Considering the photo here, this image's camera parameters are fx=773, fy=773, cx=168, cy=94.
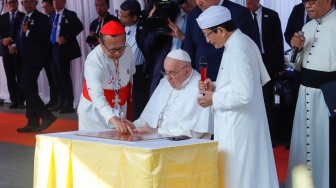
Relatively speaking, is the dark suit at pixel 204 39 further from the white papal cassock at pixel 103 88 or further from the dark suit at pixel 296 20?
the dark suit at pixel 296 20

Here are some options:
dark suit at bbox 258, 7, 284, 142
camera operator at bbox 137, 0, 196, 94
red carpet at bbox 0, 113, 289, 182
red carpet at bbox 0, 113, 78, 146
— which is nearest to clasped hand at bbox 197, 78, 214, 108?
camera operator at bbox 137, 0, 196, 94

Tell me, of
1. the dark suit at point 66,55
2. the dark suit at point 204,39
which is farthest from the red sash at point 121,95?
the dark suit at point 66,55

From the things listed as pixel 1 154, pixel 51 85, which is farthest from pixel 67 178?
pixel 51 85

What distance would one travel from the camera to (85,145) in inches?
192

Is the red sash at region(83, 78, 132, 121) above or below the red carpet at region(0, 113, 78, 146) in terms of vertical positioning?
above

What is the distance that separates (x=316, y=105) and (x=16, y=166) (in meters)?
3.54

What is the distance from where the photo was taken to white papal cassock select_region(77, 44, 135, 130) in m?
5.57

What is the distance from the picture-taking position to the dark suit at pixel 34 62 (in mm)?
10109

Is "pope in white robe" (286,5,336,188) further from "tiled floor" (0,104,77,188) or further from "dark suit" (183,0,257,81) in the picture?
"tiled floor" (0,104,77,188)

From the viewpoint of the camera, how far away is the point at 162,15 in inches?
266

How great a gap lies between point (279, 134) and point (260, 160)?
370 cm

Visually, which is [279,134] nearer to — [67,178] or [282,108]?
[282,108]

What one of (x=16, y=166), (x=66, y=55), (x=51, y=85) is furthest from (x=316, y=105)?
(x=51, y=85)

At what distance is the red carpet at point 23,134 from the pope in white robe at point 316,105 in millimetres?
1745
